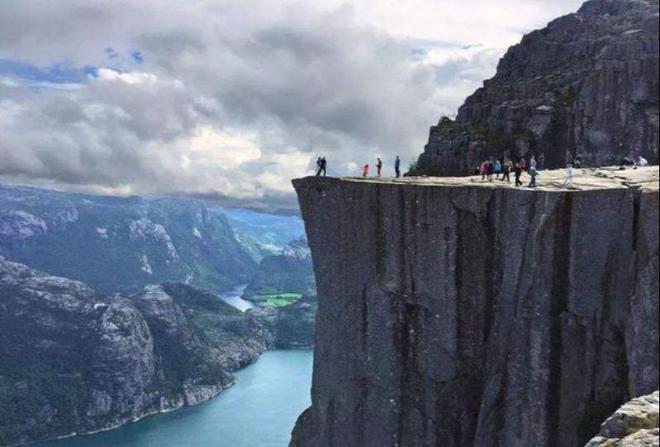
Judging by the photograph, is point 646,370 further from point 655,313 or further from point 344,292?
point 344,292

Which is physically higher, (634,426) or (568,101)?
(568,101)

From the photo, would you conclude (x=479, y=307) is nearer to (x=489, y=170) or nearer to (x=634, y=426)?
A: (x=489, y=170)

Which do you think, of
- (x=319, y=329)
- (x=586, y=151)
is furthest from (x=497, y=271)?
(x=586, y=151)

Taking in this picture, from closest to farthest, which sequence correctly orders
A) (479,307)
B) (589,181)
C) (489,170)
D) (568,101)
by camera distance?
1. (589,181)
2. (479,307)
3. (489,170)
4. (568,101)

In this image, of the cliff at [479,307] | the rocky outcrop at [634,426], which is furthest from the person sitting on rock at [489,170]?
the rocky outcrop at [634,426]

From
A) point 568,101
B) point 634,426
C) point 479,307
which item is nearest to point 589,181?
point 479,307

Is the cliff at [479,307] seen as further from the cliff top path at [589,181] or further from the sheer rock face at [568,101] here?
the sheer rock face at [568,101]
